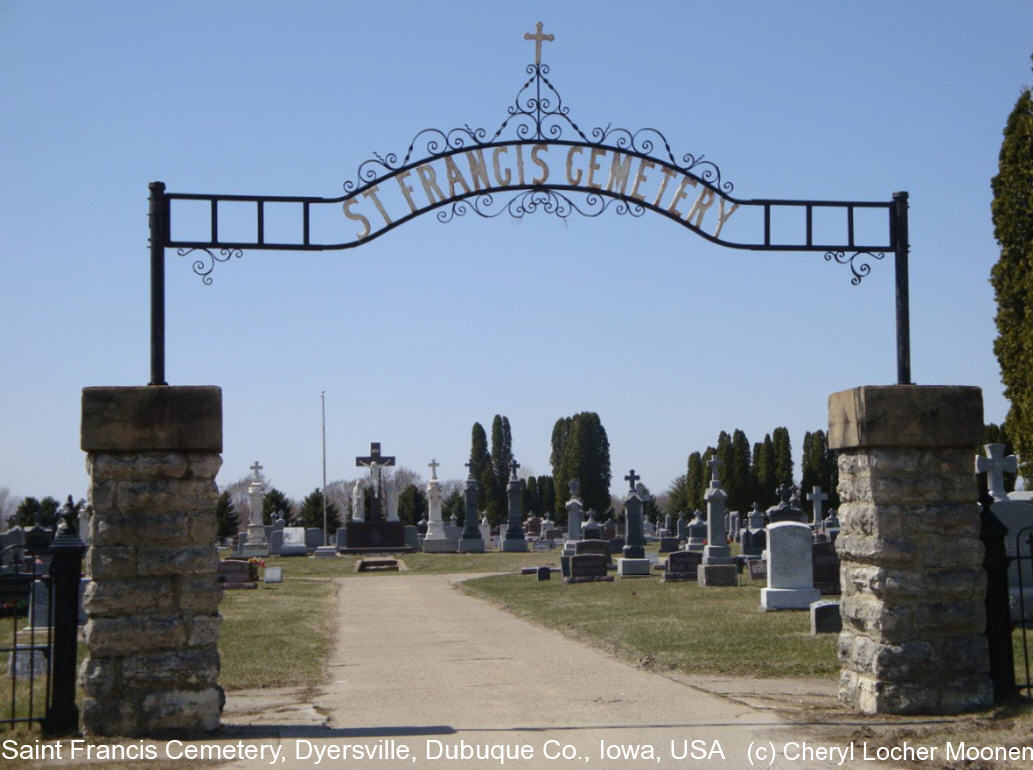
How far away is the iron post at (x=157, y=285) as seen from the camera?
29.6ft

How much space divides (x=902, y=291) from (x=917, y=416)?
1298mm

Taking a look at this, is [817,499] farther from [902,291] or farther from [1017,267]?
[902,291]

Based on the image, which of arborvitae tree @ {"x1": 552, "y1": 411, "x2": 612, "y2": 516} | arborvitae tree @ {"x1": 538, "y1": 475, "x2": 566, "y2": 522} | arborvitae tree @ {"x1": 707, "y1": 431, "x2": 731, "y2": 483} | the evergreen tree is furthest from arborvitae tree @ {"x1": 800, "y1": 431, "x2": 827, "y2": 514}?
arborvitae tree @ {"x1": 538, "y1": 475, "x2": 566, "y2": 522}

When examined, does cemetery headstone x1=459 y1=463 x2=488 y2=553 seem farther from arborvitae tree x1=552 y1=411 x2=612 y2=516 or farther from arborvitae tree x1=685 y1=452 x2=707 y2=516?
arborvitae tree x1=552 y1=411 x2=612 y2=516

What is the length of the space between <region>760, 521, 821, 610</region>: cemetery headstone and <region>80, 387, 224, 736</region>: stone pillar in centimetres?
1199

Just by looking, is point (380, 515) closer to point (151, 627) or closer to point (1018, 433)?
point (1018, 433)

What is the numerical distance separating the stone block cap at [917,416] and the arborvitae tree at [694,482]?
205ft

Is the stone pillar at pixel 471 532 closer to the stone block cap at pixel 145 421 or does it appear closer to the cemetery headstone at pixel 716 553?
the cemetery headstone at pixel 716 553

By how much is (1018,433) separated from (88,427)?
A: 18.3m

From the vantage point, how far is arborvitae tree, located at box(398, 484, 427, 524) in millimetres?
70812

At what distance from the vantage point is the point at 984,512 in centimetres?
936

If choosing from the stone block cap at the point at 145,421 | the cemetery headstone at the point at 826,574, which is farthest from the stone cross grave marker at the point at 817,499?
the stone block cap at the point at 145,421

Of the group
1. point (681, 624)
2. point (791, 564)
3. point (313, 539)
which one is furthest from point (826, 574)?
point (313, 539)

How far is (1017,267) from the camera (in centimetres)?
2097
